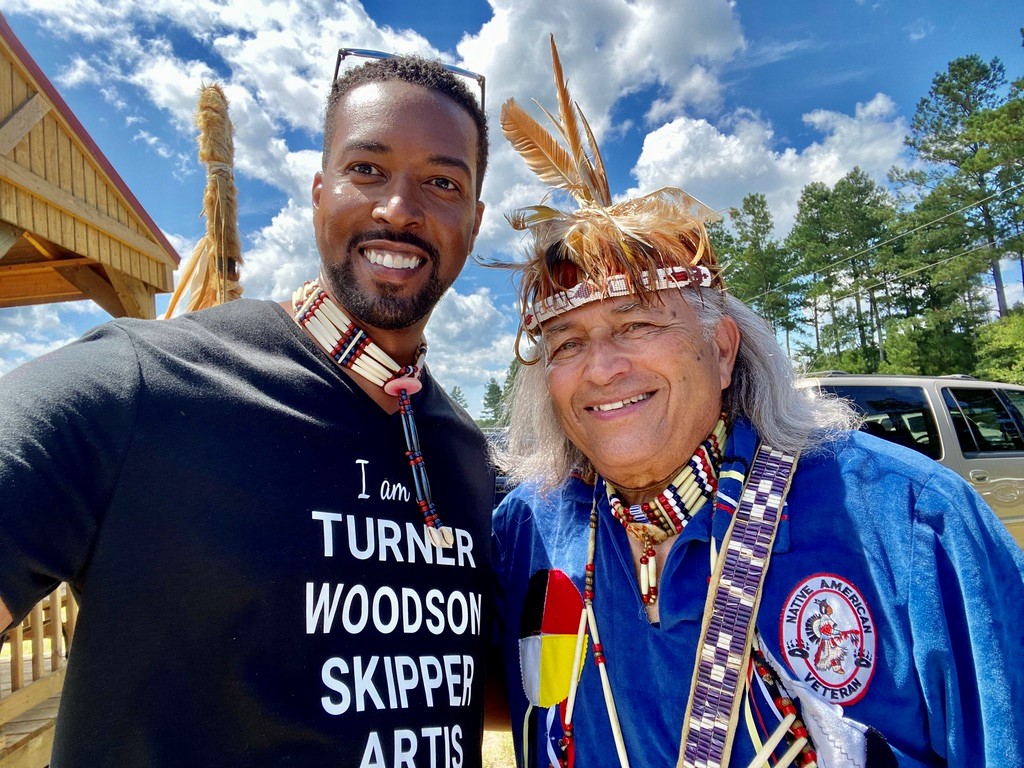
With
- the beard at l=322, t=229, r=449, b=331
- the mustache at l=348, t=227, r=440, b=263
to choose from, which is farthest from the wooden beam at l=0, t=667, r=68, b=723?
the mustache at l=348, t=227, r=440, b=263

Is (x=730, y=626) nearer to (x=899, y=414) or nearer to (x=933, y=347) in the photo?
(x=899, y=414)

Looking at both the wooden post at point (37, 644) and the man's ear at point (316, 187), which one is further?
the wooden post at point (37, 644)

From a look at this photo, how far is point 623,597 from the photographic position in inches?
66.0

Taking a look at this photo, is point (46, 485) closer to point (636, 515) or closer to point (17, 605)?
point (17, 605)

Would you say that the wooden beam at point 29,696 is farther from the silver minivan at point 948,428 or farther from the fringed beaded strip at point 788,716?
the silver minivan at point 948,428

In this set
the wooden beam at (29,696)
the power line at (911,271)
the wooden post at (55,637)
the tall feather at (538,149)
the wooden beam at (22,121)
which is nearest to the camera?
the tall feather at (538,149)

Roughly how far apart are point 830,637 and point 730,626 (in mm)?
202

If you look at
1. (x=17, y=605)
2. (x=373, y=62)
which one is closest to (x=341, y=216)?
(x=373, y=62)

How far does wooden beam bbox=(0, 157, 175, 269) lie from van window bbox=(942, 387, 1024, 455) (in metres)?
7.71

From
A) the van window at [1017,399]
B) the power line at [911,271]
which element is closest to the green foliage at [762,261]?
the power line at [911,271]

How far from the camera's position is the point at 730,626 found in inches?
57.1

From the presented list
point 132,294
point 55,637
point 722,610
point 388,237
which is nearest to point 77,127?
point 132,294

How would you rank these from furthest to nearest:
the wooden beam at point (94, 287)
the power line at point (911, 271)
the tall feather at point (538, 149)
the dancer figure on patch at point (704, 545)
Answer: the power line at point (911, 271), the wooden beam at point (94, 287), the tall feather at point (538, 149), the dancer figure on patch at point (704, 545)

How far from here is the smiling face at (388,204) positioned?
1.70 metres
